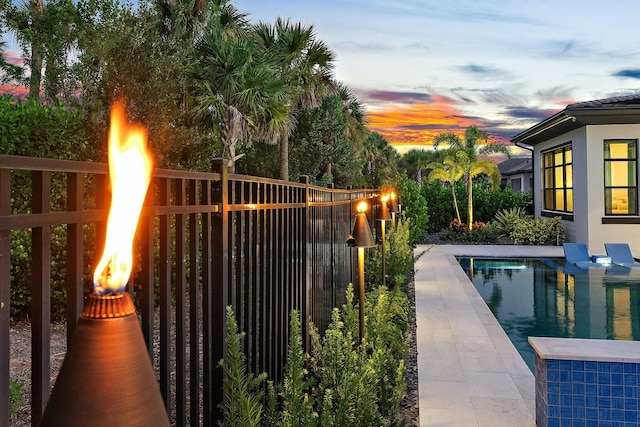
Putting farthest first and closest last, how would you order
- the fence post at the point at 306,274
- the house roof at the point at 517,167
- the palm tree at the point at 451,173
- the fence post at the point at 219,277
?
the house roof at the point at 517,167 → the palm tree at the point at 451,173 → the fence post at the point at 306,274 → the fence post at the point at 219,277

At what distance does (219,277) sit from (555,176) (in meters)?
20.3

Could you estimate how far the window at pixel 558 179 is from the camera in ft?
59.4

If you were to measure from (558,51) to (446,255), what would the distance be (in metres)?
15.9

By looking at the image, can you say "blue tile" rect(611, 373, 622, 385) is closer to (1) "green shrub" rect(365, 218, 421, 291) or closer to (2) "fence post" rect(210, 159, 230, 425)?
(2) "fence post" rect(210, 159, 230, 425)

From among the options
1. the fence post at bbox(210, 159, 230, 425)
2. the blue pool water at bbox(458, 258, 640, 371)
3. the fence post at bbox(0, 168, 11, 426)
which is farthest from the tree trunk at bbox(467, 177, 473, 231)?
the fence post at bbox(0, 168, 11, 426)

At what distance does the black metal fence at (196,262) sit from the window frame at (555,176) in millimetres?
15999

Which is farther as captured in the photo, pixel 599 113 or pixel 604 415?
pixel 599 113

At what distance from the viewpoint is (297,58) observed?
893 inches

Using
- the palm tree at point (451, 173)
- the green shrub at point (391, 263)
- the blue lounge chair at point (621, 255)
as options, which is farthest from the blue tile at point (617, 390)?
the palm tree at point (451, 173)

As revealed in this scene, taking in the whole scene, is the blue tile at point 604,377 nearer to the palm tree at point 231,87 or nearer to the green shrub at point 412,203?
the palm tree at point 231,87

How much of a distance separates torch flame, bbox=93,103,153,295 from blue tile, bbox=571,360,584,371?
3601 millimetres

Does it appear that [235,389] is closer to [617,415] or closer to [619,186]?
[617,415]

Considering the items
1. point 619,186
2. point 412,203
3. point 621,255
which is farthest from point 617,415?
point 412,203

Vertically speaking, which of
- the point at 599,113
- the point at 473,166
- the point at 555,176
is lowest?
the point at 555,176
